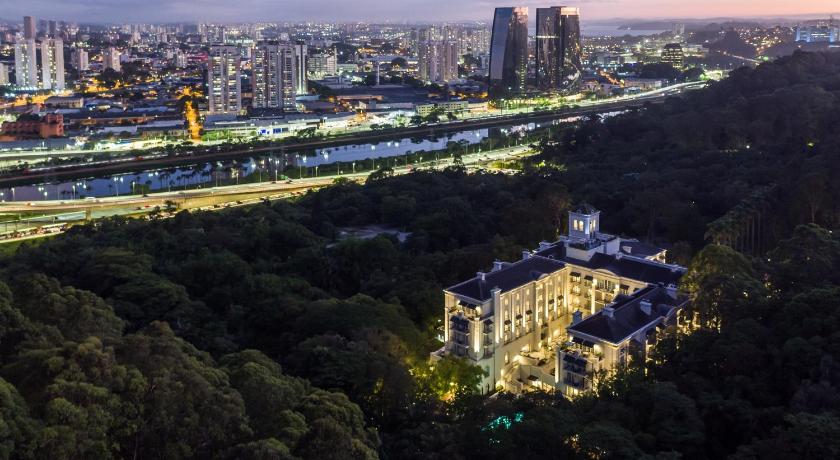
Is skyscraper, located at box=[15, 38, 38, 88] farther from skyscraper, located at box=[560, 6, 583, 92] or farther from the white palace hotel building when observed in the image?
the white palace hotel building

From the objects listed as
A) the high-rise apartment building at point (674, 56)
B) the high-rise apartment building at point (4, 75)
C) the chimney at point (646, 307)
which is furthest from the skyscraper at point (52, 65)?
the chimney at point (646, 307)

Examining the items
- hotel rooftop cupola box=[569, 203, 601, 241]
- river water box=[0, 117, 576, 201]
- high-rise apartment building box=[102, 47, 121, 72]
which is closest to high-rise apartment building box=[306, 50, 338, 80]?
high-rise apartment building box=[102, 47, 121, 72]

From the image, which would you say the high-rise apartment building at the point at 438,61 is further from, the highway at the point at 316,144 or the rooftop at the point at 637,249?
the rooftop at the point at 637,249

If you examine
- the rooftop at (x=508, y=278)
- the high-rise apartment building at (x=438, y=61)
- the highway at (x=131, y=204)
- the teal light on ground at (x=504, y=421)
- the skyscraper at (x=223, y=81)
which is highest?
the high-rise apartment building at (x=438, y=61)

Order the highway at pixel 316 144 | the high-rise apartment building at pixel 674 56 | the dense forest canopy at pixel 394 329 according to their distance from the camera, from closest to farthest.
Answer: the dense forest canopy at pixel 394 329 < the highway at pixel 316 144 < the high-rise apartment building at pixel 674 56

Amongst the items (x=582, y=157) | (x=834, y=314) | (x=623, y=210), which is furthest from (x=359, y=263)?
(x=582, y=157)

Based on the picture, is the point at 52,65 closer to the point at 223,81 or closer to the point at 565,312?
the point at 223,81

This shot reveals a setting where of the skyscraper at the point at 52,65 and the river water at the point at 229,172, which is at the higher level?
the skyscraper at the point at 52,65

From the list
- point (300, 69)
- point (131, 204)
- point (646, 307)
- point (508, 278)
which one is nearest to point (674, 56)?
point (300, 69)
